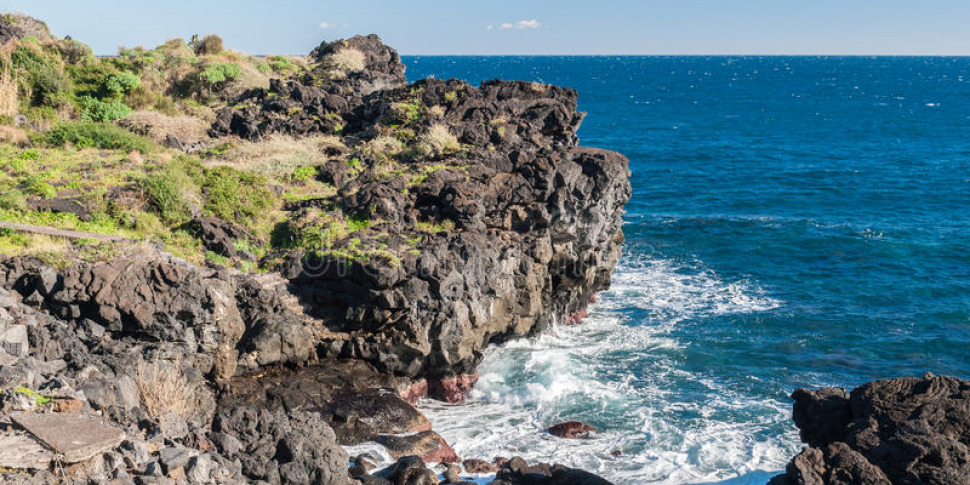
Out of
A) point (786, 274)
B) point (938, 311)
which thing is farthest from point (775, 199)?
point (938, 311)

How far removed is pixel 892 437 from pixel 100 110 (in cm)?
3292


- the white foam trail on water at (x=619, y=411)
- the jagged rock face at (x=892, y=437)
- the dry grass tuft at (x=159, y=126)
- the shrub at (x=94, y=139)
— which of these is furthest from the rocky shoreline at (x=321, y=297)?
the white foam trail on water at (x=619, y=411)

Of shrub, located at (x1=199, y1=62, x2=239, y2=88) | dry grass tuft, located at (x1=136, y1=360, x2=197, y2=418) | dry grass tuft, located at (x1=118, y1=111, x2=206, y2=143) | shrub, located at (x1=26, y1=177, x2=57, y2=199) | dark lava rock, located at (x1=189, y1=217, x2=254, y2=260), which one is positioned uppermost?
shrub, located at (x1=199, y1=62, x2=239, y2=88)

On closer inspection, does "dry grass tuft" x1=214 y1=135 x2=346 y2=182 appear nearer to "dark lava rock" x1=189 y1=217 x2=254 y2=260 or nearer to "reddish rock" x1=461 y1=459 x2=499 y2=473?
"dark lava rock" x1=189 y1=217 x2=254 y2=260

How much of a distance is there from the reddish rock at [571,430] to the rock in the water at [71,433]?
12994 millimetres

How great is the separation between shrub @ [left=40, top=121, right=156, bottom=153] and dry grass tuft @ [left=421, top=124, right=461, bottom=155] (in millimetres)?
10604

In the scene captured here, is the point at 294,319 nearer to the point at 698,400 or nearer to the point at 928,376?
the point at 698,400

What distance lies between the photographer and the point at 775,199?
182 ft

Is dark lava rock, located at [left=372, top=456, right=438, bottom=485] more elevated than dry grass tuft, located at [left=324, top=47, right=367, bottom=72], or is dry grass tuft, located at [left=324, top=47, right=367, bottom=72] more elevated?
dry grass tuft, located at [left=324, top=47, right=367, bottom=72]

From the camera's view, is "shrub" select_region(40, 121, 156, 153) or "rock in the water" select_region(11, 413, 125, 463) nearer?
"rock in the water" select_region(11, 413, 125, 463)

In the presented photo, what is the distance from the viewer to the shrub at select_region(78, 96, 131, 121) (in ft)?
109

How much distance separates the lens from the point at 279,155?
30.8m

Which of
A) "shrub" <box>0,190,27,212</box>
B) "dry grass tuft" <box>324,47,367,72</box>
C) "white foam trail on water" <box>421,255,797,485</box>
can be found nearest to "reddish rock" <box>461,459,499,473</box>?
"white foam trail on water" <box>421,255,797,485</box>

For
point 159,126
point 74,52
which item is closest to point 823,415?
point 159,126
